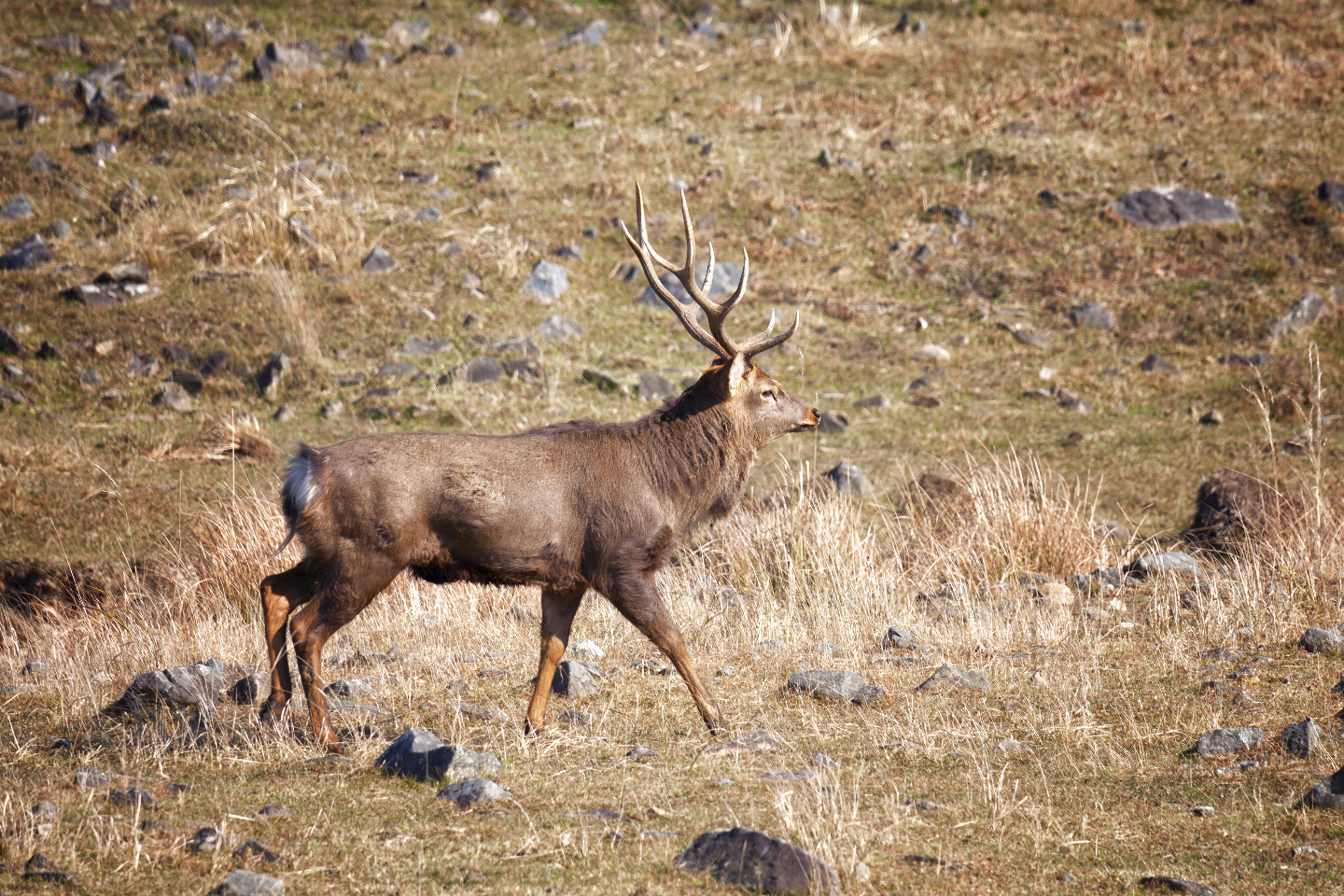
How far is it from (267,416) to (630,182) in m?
7.77

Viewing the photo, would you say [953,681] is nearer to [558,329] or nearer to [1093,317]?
[558,329]

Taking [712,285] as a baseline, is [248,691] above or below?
below

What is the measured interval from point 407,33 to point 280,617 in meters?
20.5

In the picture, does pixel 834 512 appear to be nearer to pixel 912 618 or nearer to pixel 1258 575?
pixel 912 618

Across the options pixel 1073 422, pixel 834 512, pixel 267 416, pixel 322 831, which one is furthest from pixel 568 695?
pixel 1073 422

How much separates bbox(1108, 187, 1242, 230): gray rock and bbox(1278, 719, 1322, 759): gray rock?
14.5 metres

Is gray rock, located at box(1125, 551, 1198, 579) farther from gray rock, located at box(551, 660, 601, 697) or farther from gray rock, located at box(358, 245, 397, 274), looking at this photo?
gray rock, located at box(358, 245, 397, 274)

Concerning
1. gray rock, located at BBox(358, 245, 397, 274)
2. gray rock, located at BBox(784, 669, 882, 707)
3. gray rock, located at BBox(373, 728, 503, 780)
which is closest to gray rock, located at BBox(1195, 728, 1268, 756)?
gray rock, located at BBox(784, 669, 882, 707)

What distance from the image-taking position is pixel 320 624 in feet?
21.0

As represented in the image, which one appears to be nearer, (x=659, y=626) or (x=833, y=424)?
(x=659, y=626)

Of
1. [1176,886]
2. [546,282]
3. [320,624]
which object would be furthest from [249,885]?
[546,282]

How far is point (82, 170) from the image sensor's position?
736 inches

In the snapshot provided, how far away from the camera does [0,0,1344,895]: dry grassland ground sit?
509 centimetres

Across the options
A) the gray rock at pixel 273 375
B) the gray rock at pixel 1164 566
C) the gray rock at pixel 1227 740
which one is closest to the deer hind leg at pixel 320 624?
the gray rock at pixel 1227 740
